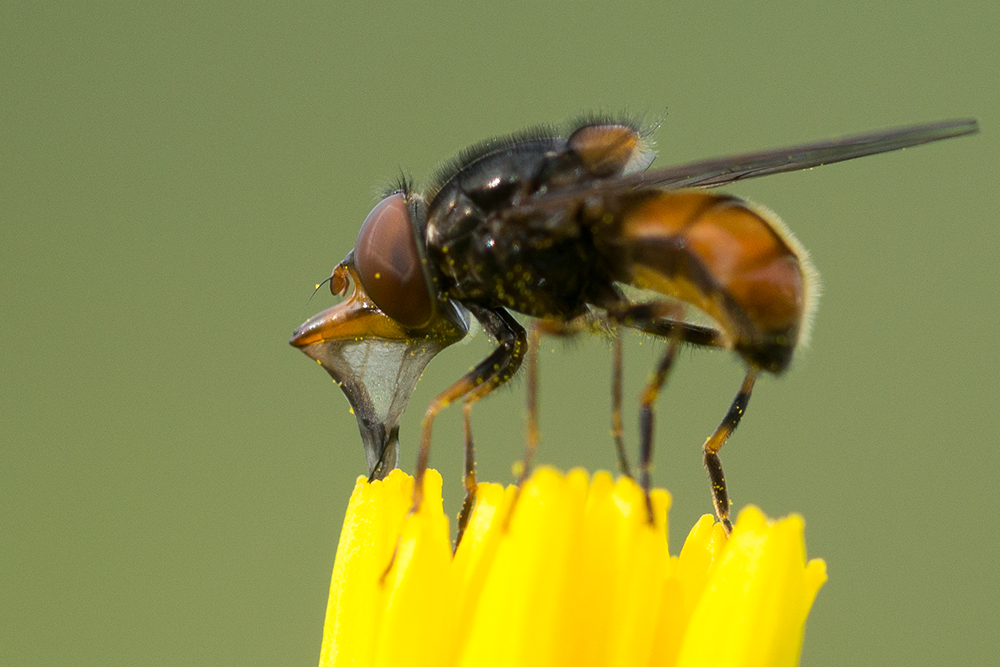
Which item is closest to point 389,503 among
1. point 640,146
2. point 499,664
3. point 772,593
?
point 499,664

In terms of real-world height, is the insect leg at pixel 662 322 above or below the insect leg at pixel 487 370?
above

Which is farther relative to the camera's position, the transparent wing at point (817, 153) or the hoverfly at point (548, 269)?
the hoverfly at point (548, 269)

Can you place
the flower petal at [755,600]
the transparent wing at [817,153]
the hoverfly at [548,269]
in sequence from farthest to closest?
the hoverfly at [548,269] → the transparent wing at [817,153] → the flower petal at [755,600]

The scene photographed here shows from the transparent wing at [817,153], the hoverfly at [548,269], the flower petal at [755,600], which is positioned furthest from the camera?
the hoverfly at [548,269]

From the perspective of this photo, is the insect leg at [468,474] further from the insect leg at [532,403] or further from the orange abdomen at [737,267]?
the orange abdomen at [737,267]

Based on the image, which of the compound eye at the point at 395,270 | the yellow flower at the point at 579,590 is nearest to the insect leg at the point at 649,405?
the yellow flower at the point at 579,590

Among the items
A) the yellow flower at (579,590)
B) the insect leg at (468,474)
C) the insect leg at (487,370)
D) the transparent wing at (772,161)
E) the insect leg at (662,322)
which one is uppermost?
the transparent wing at (772,161)

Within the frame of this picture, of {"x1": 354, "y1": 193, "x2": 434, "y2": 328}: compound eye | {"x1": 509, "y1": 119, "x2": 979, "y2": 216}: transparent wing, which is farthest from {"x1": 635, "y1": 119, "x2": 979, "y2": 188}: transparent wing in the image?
{"x1": 354, "y1": 193, "x2": 434, "y2": 328}: compound eye

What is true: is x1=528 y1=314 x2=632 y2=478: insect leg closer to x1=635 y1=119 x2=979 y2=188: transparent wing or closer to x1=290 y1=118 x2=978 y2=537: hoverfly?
x1=290 y1=118 x2=978 y2=537: hoverfly
